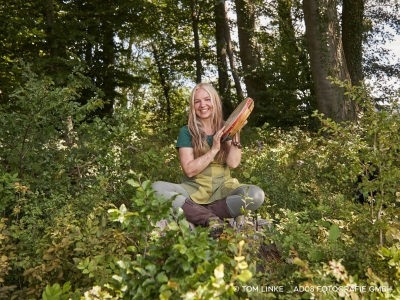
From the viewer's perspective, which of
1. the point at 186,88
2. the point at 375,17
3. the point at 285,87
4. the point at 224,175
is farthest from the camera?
the point at 186,88

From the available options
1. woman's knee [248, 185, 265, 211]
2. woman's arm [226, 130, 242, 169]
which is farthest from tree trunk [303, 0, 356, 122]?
woman's knee [248, 185, 265, 211]

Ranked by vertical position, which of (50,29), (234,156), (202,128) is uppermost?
(50,29)

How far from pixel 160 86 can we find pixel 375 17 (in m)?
14.1

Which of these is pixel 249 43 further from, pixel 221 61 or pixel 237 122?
pixel 237 122

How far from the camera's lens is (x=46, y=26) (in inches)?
469

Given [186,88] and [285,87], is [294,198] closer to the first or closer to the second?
[285,87]

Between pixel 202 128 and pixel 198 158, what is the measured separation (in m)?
0.43

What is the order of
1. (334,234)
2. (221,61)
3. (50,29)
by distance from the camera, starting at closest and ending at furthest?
(334,234) < (50,29) < (221,61)

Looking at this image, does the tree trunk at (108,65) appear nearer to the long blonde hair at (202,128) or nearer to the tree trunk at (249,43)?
the tree trunk at (249,43)

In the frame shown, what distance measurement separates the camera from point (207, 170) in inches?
189

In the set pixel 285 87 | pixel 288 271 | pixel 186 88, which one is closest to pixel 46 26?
pixel 285 87

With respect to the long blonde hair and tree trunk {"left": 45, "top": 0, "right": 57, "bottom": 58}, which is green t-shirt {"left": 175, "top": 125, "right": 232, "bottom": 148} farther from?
tree trunk {"left": 45, "top": 0, "right": 57, "bottom": 58}

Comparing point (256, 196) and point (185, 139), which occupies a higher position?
point (185, 139)

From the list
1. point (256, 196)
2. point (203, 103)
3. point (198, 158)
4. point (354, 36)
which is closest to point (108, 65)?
point (354, 36)
